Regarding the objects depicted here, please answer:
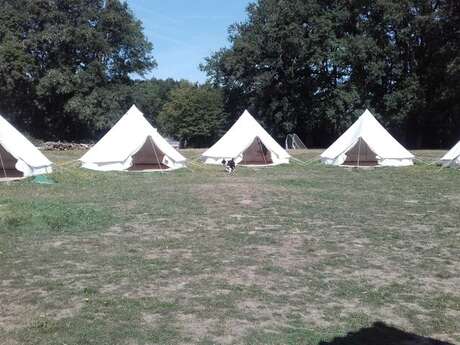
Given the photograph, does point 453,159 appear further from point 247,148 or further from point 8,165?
point 8,165

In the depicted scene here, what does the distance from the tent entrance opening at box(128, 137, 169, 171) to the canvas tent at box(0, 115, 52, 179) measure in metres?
3.69

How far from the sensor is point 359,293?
543 centimetres

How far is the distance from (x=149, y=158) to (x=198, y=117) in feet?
99.2

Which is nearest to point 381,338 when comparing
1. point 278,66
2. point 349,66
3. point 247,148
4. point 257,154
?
point 247,148

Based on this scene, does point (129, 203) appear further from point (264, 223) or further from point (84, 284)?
point (84, 284)

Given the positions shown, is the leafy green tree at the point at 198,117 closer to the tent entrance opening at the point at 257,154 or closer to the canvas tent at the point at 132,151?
the tent entrance opening at the point at 257,154

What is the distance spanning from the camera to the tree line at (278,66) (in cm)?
3256

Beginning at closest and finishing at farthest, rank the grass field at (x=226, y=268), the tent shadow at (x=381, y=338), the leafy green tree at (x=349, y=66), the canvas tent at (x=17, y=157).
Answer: the tent shadow at (x=381, y=338) → the grass field at (x=226, y=268) → the canvas tent at (x=17, y=157) → the leafy green tree at (x=349, y=66)

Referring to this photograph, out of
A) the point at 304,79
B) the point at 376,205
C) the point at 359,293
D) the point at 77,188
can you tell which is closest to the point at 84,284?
the point at 359,293

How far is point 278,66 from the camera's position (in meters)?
35.8

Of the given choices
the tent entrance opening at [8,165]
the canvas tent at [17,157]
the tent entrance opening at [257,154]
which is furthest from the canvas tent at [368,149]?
the tent entrance opening at [8,165]

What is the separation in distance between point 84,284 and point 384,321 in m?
2.89

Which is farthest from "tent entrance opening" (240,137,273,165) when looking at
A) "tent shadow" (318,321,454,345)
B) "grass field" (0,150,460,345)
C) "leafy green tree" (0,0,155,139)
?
"tent shadow" (318,321,454,345)

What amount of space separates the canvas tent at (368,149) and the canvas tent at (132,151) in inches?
243
